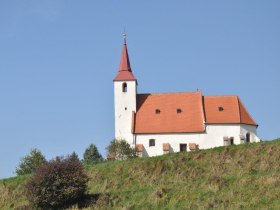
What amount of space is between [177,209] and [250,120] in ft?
128

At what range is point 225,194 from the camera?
84.2ft

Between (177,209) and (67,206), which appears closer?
(177,209)

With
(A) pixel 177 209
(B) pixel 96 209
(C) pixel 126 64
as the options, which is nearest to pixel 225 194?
(A) pixel 177 209

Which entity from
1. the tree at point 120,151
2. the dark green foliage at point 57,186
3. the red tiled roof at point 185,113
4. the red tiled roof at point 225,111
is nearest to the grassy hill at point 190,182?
the dark green foliage at point 57,186

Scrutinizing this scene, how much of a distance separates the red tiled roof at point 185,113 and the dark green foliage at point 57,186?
33906 mm

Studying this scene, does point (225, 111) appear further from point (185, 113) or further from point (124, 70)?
point (124, 70)

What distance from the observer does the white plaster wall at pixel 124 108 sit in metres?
62.8

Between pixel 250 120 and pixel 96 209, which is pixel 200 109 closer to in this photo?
pixel 250 120

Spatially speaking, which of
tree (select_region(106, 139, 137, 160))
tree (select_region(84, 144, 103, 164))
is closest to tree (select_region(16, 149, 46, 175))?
tree (select_region(106, 139, 137, 160))

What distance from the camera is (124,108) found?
63.9 m

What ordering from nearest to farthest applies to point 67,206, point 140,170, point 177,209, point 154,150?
1. point 177,209
2. point 67,206
3. point 140,170
4. point 154,150

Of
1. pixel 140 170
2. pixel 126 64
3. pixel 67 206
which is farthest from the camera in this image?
pixel 126 64

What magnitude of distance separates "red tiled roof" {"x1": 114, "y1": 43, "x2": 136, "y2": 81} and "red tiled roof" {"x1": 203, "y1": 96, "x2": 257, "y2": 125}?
8.70 m

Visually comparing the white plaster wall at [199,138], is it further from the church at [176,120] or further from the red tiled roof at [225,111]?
the red tiled roof at [225,111]
